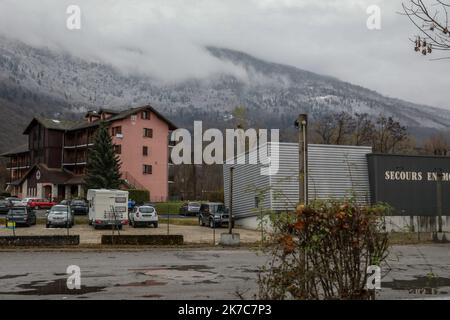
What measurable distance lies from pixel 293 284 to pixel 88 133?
251ft

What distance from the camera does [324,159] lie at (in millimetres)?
40281

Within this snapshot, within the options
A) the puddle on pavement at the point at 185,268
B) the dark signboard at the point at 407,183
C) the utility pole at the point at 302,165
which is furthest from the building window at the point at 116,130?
the utility pole at the point at 302,165

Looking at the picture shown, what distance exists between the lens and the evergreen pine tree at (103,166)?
65.4 m

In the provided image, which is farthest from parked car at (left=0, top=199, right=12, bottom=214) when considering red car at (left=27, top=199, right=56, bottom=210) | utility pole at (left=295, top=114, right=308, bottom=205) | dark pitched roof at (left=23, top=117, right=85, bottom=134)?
utility pole at (left=295, top=114, right=308, bottom=205)

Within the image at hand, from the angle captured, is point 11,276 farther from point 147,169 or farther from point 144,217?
point 147,169

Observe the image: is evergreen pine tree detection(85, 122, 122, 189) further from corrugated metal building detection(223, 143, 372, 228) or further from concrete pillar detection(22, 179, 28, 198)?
corrugated metal building detection(223, 143, 372, 228)

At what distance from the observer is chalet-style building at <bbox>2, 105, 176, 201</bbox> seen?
7794 centimetres

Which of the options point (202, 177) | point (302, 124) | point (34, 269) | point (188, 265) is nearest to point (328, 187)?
point (188, 265)

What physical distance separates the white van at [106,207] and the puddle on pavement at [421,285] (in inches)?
1045

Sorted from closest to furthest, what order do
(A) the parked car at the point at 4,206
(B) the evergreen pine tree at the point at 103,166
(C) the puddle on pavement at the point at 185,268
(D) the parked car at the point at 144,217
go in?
1. (C) the puddle on pavement at the point at 185,268
2. (D) the parked car at the point at 144,217
3. (A) the parked car at the point at 4,206
4. (B) the evergreen pine tree at the point at 103,166

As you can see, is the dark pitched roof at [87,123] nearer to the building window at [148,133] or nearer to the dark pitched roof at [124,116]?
the dark pitched roof at [124,116]

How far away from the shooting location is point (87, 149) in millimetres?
78938

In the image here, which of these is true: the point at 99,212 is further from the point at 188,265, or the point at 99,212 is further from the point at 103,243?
the point at 188,265

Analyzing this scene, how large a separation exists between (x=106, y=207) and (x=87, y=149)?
42.5m
